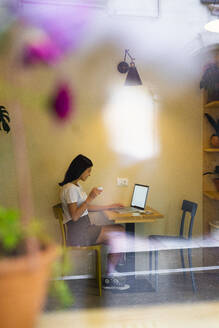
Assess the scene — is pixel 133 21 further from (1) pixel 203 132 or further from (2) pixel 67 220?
(2) pixel 67 220

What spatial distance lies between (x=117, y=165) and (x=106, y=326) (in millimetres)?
2434

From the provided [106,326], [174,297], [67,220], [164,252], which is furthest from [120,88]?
[106,326]

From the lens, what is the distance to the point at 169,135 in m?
3.62

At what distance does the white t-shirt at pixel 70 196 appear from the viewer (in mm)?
3207

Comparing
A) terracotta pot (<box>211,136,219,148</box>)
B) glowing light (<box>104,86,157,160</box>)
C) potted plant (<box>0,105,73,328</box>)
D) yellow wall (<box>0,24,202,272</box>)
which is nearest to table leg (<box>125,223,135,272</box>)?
yellow wall (<box>0,24,202,272</box>)

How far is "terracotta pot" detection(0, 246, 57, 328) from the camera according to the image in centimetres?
72

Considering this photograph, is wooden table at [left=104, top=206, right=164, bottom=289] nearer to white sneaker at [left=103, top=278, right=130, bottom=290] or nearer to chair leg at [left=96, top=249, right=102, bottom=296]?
white sneaker at [left=103, top=278, right=130, bottom=290]

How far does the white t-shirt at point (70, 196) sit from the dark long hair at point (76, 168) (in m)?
0.07

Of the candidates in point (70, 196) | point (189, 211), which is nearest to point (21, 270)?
point (70, 196)

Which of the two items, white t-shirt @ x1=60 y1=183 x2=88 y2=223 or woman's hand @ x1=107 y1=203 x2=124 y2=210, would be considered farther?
woman's hand @ x1=107 y1=203 x2=124 y2=210

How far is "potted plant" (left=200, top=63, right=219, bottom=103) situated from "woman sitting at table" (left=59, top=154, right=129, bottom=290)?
1288 millimetres

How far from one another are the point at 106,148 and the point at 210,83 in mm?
1155

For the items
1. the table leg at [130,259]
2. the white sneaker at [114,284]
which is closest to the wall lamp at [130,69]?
the table leg at [130,259]

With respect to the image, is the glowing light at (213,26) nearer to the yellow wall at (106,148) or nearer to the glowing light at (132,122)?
the yellow wall at (106,148)
